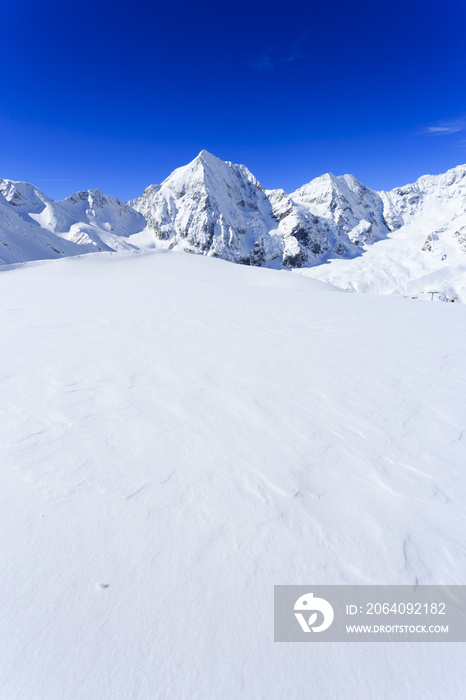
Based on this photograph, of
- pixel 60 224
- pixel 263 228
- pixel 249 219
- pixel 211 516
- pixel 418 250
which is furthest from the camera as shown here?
pixel 249 219

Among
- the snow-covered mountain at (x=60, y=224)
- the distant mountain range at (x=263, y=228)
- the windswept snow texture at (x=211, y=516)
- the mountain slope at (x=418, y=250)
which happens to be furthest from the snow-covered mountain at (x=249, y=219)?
the windswept snow texture at (x=211, y=516)

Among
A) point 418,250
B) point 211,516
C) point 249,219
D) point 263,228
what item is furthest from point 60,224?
point 211,516

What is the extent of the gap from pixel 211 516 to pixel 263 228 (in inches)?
5670

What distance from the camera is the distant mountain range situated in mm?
108125

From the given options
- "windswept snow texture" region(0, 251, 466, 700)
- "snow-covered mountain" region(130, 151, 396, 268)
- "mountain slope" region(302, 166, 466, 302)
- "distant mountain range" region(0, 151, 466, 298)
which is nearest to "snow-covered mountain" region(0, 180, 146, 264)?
"distant mountain range" region(0, 151, 466, 298)

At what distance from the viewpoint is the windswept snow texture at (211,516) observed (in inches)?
57.0

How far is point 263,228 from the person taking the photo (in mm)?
134250

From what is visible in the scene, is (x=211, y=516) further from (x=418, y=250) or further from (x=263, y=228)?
(x=418, y=250)

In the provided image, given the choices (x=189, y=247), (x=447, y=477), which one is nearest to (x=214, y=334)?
(x=447, y=477)

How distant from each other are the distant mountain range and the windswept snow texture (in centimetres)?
9940

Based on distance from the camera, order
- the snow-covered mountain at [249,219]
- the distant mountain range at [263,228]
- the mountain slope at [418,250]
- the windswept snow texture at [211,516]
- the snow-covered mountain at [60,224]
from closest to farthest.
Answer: the windswept snow texture at [211,516] → the snow-covered mountain at [60,224] → the mountain slope at [418,250] → the distant mountain range at [263,228] → the snow-covered mountain at [249,219]

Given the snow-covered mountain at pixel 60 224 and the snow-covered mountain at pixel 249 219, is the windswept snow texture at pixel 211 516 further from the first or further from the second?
the snow-covered mountain at pixel 249 219

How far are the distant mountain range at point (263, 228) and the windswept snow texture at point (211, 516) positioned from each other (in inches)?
3913

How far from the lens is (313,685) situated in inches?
55.6
